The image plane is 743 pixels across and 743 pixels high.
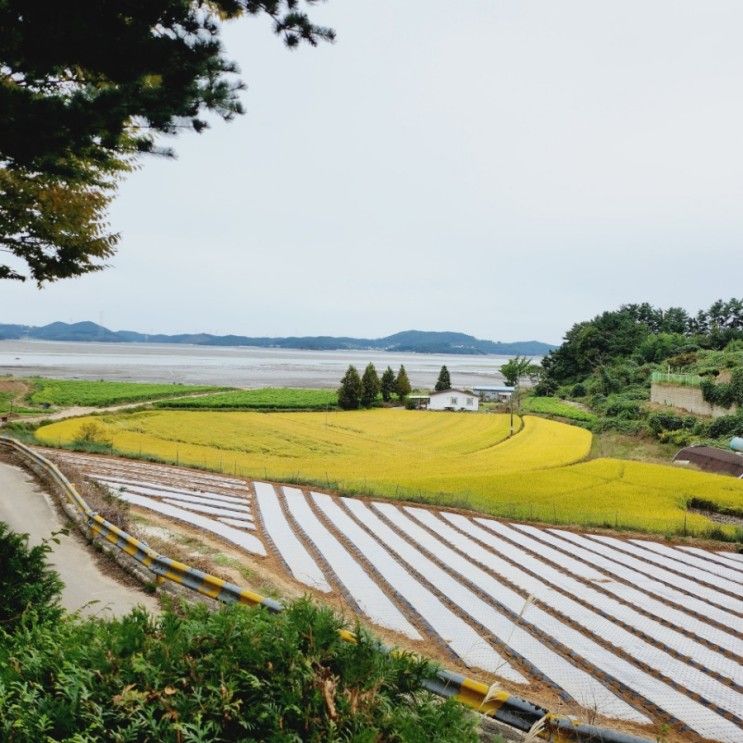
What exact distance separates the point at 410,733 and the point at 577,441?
111 ft

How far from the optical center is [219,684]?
7.88 ft

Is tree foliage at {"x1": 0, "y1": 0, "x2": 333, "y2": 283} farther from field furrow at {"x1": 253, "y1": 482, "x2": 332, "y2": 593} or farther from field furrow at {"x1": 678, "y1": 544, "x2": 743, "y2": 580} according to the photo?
field furrow at {"x1": 678, "y1": 544, "x2": 743, "y2": 580}

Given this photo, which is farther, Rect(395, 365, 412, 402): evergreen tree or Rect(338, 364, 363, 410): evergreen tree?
Rect(395, 365, 412, 402): evergreen tree

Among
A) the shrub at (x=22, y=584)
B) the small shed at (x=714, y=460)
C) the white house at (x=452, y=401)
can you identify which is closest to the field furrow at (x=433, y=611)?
the shrub at (x=22, y=584)

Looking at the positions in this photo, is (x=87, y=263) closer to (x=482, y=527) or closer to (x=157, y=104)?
(x=157, y=104)

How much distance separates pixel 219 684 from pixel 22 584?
2493 mm

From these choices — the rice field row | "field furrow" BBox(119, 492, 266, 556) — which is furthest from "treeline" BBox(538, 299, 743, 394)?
"field furrow" BBox(119, 492, 266, 556)

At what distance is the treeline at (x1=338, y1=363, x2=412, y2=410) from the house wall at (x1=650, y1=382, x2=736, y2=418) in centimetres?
2264

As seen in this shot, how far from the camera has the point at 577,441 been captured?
33.5m

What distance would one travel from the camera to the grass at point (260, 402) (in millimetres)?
45312

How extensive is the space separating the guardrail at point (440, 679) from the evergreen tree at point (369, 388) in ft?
135

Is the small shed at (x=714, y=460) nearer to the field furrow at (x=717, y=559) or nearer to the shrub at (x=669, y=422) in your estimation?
the shrub at (x=669, y=422)

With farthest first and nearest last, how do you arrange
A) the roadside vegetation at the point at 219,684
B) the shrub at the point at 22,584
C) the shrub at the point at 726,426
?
the shrub at the point at 726,426
the shrub at the point at 22,584
the roadside vegetation at the point at 219,684

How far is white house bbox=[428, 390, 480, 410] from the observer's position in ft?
176
